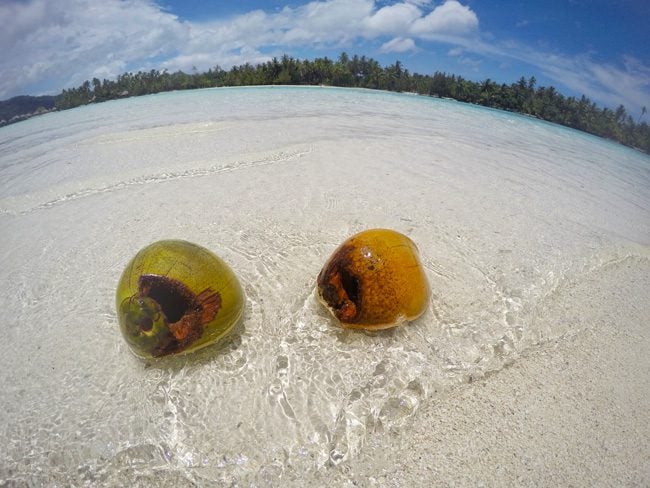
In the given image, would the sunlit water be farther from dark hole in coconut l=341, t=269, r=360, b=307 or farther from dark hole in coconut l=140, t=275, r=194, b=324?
dark hole in coconut l=140, t=275, r=194, b=324

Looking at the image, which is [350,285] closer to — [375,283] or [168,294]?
[375,283]

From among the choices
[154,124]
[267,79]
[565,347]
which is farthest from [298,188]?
[267,79]

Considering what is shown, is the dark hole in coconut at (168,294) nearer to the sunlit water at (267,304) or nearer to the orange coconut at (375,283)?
the sunlit water at (267,304)

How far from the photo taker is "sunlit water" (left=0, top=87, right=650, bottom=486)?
1.94 meters

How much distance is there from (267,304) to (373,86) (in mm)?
67331

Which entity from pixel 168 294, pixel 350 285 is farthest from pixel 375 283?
pixel 168 294

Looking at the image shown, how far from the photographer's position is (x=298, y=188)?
5328 mm

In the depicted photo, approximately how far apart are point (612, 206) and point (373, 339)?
21.2 feet

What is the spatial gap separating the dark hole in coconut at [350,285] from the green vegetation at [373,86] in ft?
199

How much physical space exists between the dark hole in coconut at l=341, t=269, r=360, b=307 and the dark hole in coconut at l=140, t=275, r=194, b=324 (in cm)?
100

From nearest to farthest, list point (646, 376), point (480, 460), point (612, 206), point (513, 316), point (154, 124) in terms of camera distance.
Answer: point (480, 460) < point (646, 376) < point (513, 316) < point (612, 206) < point (154, 124)

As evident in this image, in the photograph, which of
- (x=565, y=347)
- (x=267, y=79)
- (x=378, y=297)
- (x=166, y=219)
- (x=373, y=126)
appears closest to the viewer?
(x=378, y=297)

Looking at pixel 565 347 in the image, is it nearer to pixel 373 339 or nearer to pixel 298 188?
pixel 373 339

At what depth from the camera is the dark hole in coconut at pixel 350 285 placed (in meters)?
2.25
